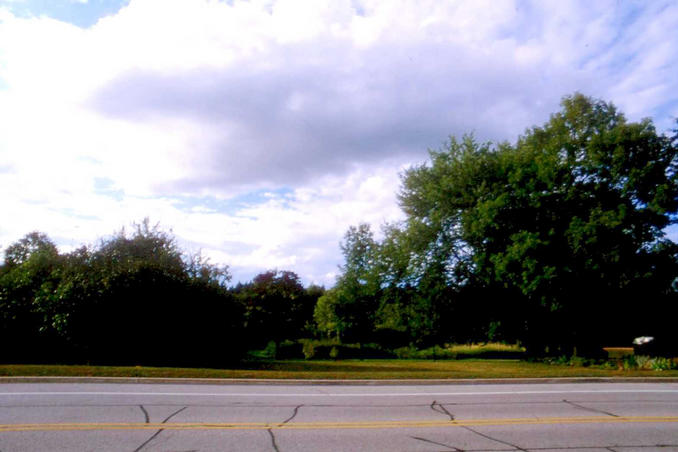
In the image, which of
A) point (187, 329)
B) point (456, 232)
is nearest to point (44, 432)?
point (187, 329)

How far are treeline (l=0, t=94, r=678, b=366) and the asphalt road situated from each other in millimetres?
Result: 8700

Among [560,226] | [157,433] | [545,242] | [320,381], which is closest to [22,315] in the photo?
[320,381]

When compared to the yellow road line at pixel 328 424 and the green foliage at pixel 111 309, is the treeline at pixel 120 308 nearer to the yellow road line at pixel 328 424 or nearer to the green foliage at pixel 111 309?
the green foliage at pixel 111 309

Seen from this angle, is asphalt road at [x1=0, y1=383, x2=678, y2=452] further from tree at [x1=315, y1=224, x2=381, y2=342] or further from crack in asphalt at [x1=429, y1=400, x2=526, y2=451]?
tree at [x1=315, y1=224, x2=381, y2=342]

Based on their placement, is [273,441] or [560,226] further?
[560,226]

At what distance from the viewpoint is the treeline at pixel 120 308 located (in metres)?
18.8

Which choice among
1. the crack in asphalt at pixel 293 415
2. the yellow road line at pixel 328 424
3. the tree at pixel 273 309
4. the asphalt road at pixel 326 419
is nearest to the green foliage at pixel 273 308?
the tree at pixel 273 309

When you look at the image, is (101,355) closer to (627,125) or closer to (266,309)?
(266,309)

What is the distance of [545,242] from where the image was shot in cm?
2531

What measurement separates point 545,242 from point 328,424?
68.8ft

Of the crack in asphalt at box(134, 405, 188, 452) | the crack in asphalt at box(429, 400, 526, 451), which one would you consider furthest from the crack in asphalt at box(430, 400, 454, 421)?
the crack in asphalt at box(134, 405, 188, 452)

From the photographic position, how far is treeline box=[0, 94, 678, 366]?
19.7 metres

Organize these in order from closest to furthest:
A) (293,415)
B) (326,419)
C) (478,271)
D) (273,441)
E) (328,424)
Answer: (273,441)
(328,424)
(326,419)
(293,415)
(478,271)

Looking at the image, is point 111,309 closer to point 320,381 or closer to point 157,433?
point 320,381
